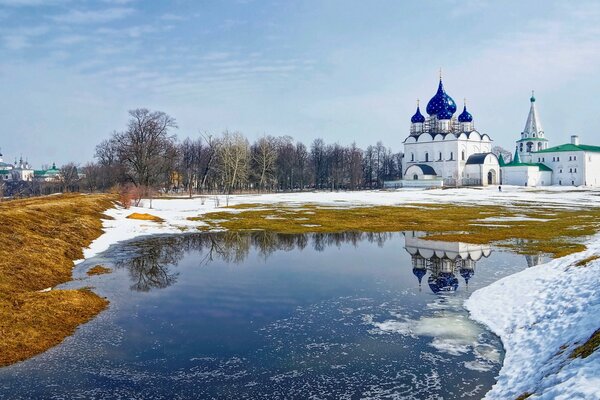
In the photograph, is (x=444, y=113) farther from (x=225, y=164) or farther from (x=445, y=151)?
(x=225, y=164)

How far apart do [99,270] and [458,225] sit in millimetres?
20008

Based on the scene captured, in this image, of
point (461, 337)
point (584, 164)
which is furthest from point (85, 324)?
point (584, 164)

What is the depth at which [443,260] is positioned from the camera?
17.5 meters

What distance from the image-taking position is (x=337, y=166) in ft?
330

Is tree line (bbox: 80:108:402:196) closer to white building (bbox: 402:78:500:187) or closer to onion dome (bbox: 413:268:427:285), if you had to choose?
white building (bbox: 402:78:500:187)

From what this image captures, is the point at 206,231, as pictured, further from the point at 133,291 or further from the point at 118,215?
the point at 133,291

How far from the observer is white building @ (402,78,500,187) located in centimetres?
9350

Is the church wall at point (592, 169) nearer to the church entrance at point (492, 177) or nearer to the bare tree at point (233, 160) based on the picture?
the church entrance at point (492, 177)

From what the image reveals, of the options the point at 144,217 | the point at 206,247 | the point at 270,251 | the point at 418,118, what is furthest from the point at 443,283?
the point at 418,118

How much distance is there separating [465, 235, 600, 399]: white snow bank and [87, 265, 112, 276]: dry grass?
11.4 metres

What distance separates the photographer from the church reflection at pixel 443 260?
14.2 metres

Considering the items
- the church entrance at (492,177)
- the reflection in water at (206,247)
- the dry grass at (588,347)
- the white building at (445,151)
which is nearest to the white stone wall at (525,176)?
the white building at (445,151)

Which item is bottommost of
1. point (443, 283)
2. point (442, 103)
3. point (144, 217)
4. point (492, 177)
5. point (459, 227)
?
point (443, 283)

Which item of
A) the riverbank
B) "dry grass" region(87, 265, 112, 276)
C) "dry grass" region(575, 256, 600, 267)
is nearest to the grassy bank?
"dry grass" region(87, 265, 112, 276)
